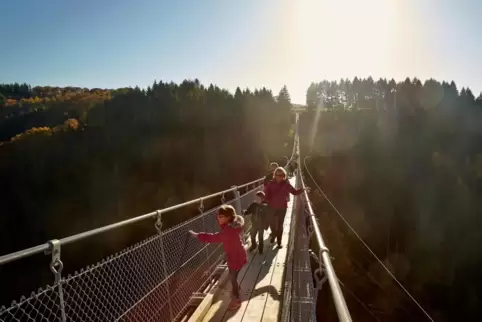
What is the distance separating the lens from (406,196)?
5847cm

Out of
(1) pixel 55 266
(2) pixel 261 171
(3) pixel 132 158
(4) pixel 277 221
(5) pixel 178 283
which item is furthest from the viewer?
(3) pixel 132 158

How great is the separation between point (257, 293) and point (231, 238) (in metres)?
0.86

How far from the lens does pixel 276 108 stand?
89562mm

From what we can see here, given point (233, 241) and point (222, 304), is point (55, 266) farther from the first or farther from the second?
point (222, 304)

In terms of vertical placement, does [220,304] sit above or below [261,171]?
above

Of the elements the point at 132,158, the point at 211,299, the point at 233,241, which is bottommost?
the point at 132,158

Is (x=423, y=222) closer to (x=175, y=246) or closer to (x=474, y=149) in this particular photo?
(x=474, y=149)

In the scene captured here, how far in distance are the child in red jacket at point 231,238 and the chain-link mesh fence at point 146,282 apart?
363mm

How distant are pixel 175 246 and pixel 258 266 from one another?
1.91m

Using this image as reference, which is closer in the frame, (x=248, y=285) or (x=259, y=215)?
(x=248, y=285)

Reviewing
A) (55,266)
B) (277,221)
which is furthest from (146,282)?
(277,221)

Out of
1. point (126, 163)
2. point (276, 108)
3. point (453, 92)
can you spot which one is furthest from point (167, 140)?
point (453, 92)

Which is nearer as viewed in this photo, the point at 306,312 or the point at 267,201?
the point at 306,312

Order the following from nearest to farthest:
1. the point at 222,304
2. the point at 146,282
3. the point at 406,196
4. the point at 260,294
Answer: the point at 146,282, the point at 222,304, the point at 260,294, the point at 406,196
